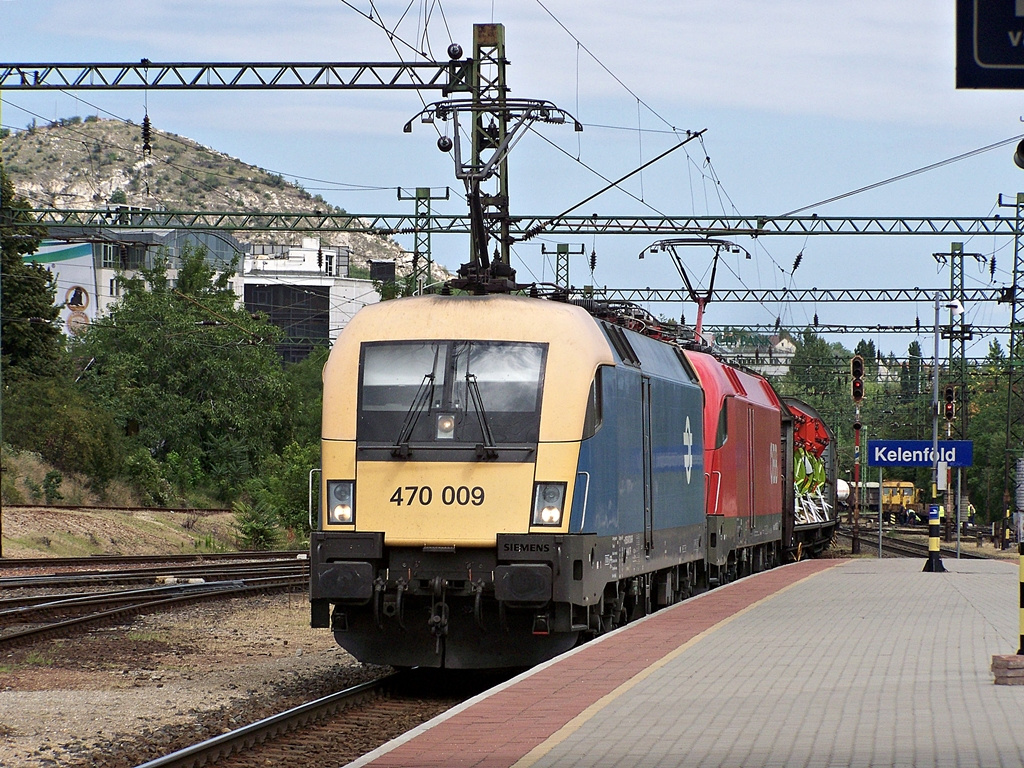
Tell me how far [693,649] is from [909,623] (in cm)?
390

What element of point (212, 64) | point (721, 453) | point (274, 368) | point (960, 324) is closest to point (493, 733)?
point (721, 453)

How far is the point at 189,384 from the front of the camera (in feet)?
198

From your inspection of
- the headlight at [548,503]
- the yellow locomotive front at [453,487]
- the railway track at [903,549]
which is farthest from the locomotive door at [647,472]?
the railway track at [903,549]

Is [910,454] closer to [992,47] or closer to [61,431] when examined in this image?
[992,47]

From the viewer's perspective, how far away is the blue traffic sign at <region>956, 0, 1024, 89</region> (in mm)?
7422

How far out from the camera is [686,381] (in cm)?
1853

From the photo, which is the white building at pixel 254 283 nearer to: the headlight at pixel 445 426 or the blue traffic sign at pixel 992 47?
the headlight at pixel 445 426

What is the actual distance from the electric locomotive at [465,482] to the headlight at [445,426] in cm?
1

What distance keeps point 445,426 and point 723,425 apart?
894cm

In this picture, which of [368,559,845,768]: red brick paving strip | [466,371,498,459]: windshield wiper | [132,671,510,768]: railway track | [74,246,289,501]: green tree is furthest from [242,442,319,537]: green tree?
[466,371,498,459]: windshield wiper

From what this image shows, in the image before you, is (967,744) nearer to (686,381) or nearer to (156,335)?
(686,381)

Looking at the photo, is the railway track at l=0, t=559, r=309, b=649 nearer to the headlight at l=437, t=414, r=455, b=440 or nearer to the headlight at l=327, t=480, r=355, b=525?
the headlight at l=327, t=480, r=355, b=525

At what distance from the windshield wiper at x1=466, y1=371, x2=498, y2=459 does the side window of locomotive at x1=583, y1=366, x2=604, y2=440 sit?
817 mm

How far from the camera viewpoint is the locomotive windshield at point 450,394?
41.2 ft
